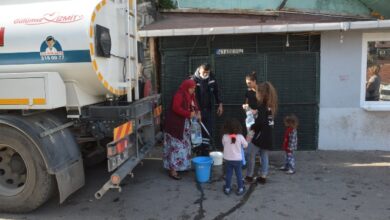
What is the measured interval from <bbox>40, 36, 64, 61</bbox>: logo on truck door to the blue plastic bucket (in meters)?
2.33

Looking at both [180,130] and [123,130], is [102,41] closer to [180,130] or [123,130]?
[123,130]

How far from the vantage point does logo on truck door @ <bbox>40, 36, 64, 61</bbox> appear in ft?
14.3

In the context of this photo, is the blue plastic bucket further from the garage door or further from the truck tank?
the garage door

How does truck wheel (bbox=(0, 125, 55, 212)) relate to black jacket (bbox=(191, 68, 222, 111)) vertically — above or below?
below

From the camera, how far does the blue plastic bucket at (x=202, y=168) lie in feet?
18.0

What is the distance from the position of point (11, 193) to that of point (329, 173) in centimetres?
446

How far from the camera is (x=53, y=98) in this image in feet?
14.1

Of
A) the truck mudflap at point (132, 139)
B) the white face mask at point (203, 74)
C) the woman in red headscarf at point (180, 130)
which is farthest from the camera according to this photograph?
the white face mask at point (203, 74)

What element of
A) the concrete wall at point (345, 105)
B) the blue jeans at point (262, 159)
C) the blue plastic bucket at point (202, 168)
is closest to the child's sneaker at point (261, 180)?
the blue jeans at point (262, 159)

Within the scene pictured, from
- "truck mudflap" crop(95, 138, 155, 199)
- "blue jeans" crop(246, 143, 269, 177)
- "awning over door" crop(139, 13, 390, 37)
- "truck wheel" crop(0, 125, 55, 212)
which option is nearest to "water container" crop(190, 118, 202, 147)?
"truck mudflap" crop(95, 138, 155, 199)

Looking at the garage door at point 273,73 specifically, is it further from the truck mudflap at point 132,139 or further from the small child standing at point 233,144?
the small child standing at point 233,144

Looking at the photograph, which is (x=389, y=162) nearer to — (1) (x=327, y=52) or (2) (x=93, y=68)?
(1) (x=327, y=52)

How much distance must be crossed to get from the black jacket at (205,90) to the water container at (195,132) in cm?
58

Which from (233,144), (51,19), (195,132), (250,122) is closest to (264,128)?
(250,122)
